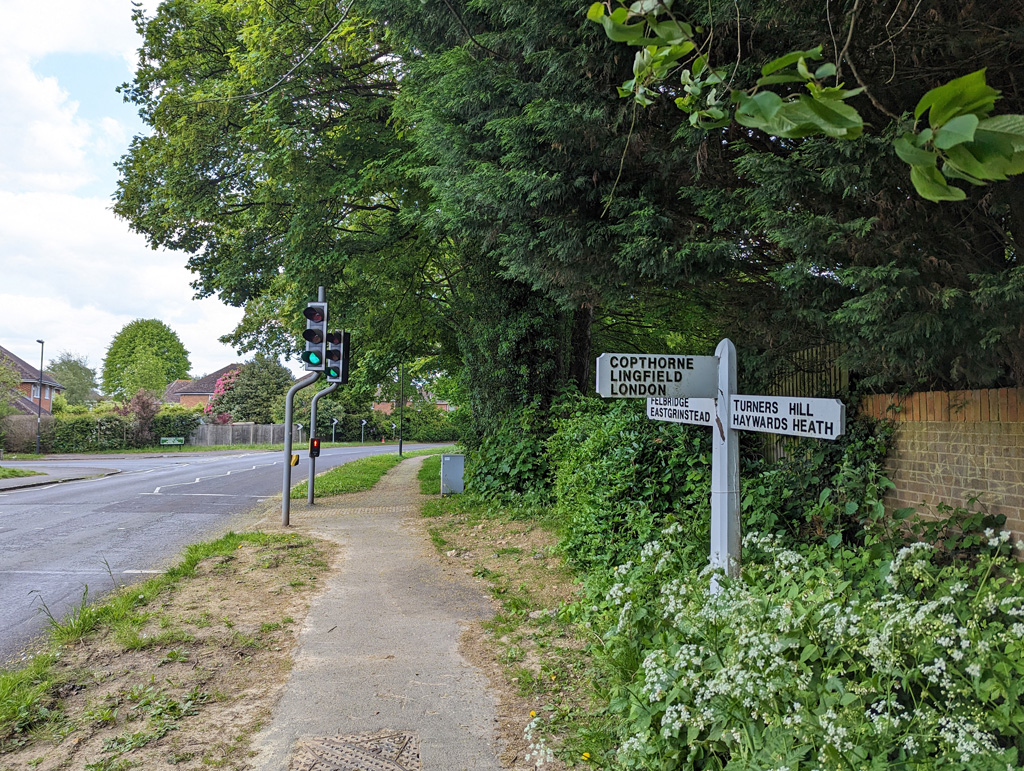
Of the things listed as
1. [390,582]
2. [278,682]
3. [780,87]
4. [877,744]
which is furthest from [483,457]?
[877,744]

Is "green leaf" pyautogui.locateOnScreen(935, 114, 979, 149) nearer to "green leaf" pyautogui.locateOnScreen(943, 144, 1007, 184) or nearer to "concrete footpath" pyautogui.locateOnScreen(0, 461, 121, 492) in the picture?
"green leaf" pyautogui.locateOnScreen(943, 144, 1007, 184)

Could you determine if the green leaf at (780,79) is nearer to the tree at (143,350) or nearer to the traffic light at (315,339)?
the traffic light at (315,339)

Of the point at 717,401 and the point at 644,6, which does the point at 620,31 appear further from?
the point at 717,401

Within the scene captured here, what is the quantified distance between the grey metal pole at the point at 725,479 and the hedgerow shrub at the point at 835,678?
25 centimetres

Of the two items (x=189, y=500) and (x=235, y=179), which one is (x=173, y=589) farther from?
(x=235, y=179)

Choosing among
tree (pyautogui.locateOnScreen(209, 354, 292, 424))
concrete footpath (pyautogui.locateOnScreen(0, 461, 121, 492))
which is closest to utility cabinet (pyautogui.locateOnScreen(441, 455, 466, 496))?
concrete footpath (pyautogui.locateOnScreen(0, 461, 121, 492))

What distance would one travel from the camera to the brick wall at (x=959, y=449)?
4.25 metres

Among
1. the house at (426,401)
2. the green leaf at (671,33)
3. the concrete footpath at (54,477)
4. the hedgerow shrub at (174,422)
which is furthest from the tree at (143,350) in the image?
the green leaf at (671,33)

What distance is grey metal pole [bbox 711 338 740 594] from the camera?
13.3ft

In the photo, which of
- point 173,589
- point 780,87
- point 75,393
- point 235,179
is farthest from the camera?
point 75,393

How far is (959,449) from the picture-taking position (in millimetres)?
4637

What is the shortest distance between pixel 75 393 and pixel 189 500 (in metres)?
61.3

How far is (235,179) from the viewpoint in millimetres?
14555

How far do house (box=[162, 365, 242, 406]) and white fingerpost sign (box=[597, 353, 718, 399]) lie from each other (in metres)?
80.2
